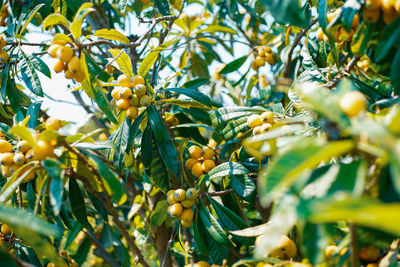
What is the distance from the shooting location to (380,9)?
3.37 ft

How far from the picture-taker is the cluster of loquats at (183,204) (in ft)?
4.81

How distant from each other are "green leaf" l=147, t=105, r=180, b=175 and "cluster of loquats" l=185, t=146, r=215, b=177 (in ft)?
0.52

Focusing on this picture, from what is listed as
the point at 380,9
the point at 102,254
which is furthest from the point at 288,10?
the point at 102,254

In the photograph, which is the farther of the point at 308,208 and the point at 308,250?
the point at 308,250

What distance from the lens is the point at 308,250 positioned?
0.74 meters

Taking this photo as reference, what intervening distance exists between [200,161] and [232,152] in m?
0.20

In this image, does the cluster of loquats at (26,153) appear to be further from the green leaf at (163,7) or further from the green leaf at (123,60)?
the green leaf at (163,7)

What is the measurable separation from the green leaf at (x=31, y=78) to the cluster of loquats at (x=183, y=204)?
34.2 inches

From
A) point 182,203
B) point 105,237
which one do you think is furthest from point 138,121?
point 105,237

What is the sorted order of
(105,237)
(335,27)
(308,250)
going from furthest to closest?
(105,237), (335,27), (308,250)

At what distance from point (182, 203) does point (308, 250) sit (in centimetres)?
82

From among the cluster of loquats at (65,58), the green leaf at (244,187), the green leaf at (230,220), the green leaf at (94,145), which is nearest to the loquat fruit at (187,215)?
the green leaf at (230,220)

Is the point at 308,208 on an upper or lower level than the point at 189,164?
upper

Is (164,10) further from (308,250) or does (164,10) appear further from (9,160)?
(308,250)
